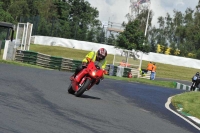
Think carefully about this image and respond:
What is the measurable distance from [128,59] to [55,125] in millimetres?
39904

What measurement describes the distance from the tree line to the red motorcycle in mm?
34938

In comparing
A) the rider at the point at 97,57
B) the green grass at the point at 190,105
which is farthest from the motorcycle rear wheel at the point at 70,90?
the green grass at the point at 190,105

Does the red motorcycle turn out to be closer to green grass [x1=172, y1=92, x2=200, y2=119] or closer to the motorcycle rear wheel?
the motorcycle rear wheel

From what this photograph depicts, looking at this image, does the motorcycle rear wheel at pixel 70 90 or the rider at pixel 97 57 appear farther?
the motorcycle rear wheel at pixel 70 90

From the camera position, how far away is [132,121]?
11930 mm

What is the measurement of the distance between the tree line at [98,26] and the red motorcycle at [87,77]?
34938mm

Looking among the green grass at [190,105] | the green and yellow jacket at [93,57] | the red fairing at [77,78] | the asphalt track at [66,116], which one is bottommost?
the green grass at [190,105]

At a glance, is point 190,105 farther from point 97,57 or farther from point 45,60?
point 45,60

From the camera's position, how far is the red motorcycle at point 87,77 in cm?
1495

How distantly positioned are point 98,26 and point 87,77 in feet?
172

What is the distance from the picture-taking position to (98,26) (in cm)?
6731

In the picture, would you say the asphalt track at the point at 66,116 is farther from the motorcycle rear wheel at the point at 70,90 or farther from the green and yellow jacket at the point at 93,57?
the green and yellow jacket at the point at 93,57

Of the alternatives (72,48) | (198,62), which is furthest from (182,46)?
(72,48)

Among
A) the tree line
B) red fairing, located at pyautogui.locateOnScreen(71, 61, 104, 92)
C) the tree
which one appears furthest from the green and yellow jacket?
the tree
